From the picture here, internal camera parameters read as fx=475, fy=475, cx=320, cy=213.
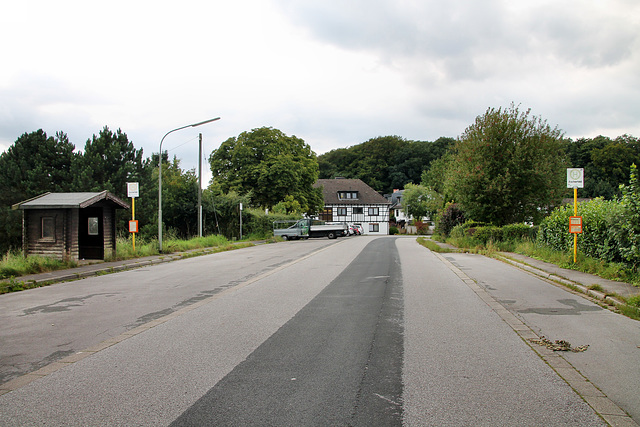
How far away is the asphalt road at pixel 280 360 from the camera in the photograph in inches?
160

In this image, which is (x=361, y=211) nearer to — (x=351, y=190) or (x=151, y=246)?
(x=351, y=190)

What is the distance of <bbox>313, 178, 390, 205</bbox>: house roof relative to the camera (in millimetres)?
80250

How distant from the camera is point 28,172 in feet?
109

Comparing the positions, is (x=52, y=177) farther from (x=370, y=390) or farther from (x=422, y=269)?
(x=370, y=390)

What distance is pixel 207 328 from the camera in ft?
23.5

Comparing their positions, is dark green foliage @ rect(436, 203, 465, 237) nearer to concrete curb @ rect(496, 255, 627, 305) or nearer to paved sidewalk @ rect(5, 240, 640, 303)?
paved sidewalk @ rect(5, 240, 640, 303)

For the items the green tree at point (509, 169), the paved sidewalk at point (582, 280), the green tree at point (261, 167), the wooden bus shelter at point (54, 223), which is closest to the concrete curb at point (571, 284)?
the paved sidewalk at point (582, 280)

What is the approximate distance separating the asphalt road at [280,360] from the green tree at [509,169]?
17644 mm

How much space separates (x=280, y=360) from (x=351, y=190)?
76.7 meters

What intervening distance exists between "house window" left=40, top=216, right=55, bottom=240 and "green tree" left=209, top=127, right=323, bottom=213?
33.1 meters

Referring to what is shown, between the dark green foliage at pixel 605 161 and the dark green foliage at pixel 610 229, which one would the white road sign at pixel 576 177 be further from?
the dark green foliage at pixel 605 161

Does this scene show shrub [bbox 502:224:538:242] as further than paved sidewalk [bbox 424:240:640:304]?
Yes

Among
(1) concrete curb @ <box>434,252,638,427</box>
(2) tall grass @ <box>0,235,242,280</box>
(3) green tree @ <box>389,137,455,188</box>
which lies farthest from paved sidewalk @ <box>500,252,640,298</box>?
(3) green tree @ <box>389,137,455,188</box>

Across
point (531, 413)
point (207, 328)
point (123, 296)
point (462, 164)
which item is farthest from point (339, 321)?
point (462, 164)
